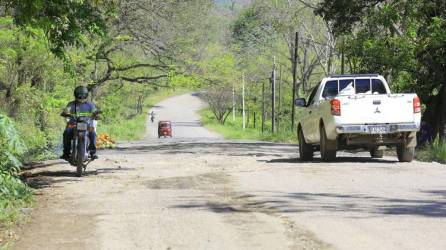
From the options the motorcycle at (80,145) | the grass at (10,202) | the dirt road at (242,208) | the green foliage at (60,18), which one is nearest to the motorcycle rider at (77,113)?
the motorcycle at (80,145)

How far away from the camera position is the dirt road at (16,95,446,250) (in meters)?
7.05

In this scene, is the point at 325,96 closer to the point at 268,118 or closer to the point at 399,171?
the point at 399,171

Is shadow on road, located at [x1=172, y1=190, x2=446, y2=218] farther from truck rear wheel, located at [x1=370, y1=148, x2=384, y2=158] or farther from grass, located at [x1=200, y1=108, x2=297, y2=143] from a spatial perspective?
grass, located at [x1=200, y1=108, x2=297, y2=143]

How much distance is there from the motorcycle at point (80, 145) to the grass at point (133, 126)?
27.6 meters

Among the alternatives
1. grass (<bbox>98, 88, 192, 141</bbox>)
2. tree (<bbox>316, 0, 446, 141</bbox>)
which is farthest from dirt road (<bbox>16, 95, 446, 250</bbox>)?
grass (<bbox>98, 88, 192, 141</bbox>)

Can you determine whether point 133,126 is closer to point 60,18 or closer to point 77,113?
point 77,113

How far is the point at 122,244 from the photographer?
696 centimetres

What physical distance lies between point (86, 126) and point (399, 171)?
581 cm

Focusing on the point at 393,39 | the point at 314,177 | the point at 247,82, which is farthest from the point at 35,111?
the point at 247,82

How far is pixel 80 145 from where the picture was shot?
13.5 meters

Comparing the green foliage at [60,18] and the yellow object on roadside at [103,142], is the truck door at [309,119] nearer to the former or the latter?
the green foliage at [60,18]

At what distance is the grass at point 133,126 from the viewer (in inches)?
2095

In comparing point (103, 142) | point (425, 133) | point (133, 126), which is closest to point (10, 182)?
point (425, 133)

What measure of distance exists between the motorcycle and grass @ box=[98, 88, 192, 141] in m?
27.6
